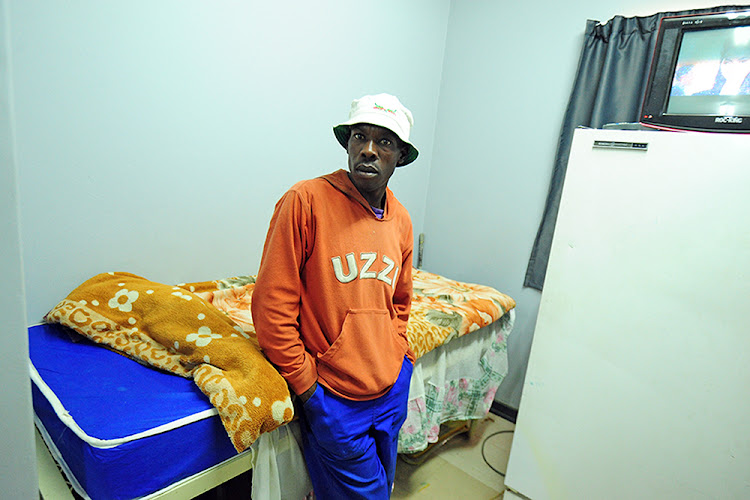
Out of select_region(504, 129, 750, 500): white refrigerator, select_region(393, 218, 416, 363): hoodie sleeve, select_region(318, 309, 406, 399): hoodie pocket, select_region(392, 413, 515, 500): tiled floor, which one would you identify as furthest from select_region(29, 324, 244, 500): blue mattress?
select_region(504, 129, 750, 500): white refrigerator

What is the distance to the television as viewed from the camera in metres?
1.39

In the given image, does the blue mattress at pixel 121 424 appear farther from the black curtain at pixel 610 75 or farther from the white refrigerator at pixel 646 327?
the black curtain at pixel 610 75

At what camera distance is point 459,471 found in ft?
6.62

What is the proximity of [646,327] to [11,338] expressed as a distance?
1.68m

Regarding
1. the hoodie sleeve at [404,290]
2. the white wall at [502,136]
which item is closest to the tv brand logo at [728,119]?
the white wall at [502,136]

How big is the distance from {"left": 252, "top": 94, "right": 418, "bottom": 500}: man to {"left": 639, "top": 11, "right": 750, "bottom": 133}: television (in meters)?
0.94

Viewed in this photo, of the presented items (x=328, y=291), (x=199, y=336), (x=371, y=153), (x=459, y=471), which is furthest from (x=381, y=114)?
(x=459, y=471)

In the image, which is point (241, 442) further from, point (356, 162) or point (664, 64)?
point (664, 64)

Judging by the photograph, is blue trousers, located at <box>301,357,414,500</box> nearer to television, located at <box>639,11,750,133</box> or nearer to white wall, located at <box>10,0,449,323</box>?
white wall, located at <box>10,0,449,323</box>

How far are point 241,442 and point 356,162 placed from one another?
746 mm

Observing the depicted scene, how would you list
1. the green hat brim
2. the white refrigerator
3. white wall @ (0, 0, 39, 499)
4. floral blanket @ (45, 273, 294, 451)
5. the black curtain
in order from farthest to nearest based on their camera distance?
the black curtain
the white refrigerator
the green hat brim
floral blanket @ (45, 273, 294, 451)
white wall @ (0, 0, 39, 499)

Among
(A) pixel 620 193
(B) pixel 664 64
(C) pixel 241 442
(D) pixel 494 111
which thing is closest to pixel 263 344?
(C) pixel 241 442

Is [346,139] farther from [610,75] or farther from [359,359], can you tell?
[610,75]

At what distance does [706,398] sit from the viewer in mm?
1426
